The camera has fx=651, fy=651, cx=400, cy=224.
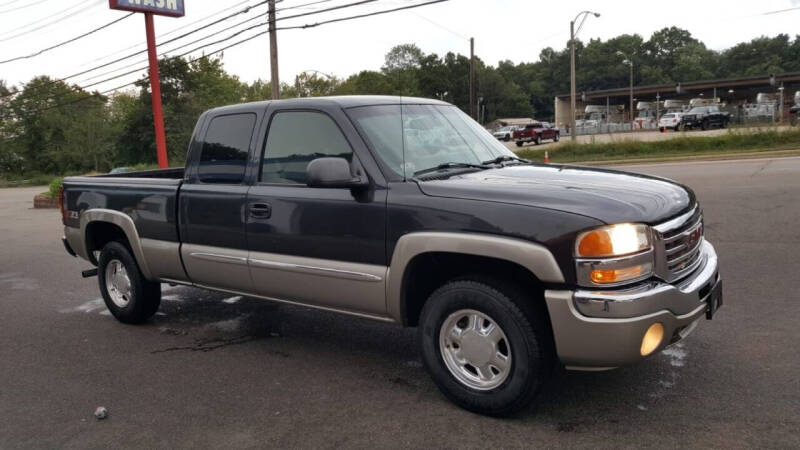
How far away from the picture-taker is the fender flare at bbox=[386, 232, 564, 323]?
3.32 meters

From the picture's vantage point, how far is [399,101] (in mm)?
4719

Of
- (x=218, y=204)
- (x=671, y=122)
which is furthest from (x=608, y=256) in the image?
(x=671, y=122)

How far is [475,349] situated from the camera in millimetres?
3695

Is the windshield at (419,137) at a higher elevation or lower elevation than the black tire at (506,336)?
higher

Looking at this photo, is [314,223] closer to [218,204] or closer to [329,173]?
[329,173]

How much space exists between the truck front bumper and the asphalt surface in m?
0.46

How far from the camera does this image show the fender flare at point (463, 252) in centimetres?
332

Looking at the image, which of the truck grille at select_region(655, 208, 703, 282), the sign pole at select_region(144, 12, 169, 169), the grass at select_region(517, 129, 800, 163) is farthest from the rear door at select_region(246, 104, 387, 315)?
the grass at select_region(517, 129, 800, 163)

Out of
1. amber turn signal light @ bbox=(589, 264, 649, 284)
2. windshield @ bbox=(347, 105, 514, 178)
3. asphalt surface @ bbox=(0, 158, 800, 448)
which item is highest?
windshield @ bbox=(347, 105, 514, 178)

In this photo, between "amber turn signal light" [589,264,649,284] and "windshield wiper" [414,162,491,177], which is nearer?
"amber turn signal light" [589,264,649,284]

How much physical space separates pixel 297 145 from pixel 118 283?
2.67 meters

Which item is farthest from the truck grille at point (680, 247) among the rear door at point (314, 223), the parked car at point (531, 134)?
the parked car at point (531, 134)

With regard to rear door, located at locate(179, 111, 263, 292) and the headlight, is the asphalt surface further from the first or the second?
the headlight

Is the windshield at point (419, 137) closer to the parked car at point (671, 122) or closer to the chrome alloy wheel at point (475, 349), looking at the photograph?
the chrome alloy wheel at point (475, 349)
